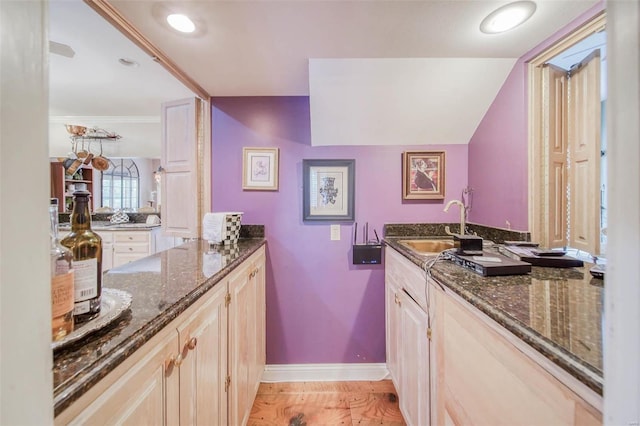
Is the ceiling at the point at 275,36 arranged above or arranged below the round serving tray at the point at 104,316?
above

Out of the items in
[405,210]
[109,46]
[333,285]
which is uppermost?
[109,46]

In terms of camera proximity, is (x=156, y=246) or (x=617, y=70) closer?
(x=617, y=70)

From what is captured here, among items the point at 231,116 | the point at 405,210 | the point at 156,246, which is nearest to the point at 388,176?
the point at 405,210

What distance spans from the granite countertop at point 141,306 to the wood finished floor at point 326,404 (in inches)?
42.1

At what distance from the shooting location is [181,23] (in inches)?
46.1

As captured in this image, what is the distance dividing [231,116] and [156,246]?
2291 millimetres

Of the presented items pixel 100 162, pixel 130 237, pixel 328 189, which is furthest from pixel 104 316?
pixel 100 162

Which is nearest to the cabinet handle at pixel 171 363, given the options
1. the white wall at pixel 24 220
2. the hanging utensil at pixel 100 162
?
the white wall at pixel 24 220

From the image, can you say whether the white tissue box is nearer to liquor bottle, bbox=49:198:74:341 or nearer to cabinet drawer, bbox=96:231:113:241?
liquor bottle, bbox=49:198:74:341

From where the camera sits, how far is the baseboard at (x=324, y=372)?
1.90 meters

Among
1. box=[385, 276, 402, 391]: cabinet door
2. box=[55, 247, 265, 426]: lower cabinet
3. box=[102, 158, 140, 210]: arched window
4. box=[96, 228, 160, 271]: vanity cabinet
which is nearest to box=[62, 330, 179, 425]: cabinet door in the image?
box=[55, 247, 265, 426]: lower cabinet

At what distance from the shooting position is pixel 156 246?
328 cm

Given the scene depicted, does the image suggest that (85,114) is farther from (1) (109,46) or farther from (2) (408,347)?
(2) (408,347)

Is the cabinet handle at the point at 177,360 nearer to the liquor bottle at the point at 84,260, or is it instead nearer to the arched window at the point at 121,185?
the liquor bottle at the point at 84,260
